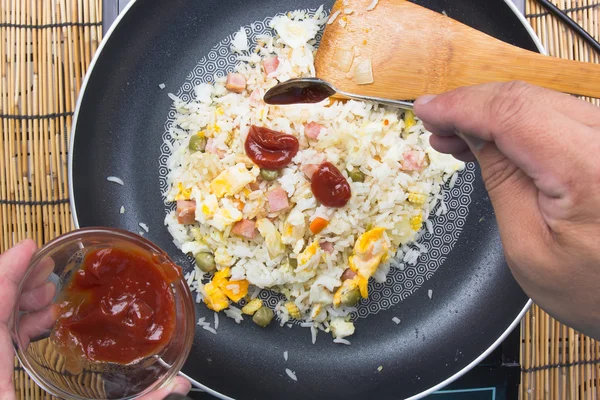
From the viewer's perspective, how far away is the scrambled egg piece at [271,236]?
2.17 meters

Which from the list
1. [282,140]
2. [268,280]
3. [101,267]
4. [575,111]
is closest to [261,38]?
[282,140]

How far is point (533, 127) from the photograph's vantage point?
1257 millimetres

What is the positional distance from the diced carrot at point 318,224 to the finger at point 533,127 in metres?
0.89

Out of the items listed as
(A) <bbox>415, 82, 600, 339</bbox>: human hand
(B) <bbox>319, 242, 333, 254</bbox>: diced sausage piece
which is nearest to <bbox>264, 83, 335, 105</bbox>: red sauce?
(B) <bbox>319, 242, 333, 254</bbox>: diced sausage piece

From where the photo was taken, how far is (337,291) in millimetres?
2227

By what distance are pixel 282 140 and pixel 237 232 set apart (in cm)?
46

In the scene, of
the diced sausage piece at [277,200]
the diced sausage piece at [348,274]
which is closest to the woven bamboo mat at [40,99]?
the diced sausage piece at [277,200]

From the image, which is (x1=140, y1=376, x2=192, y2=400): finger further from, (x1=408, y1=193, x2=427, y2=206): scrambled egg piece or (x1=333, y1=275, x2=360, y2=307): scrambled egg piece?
(x1=408, y1=193, x2=427, y2=206): scrambled egg piece

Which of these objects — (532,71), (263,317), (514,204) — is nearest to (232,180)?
(263,317)

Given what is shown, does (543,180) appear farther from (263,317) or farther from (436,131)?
(263,317)

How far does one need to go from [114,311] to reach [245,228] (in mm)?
712

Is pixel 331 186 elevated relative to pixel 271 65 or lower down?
lower down

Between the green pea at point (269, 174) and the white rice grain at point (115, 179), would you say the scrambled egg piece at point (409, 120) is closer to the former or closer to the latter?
the green pea at point (269, 174)

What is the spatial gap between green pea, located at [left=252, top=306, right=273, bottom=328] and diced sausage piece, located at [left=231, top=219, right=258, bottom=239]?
0.35 m
